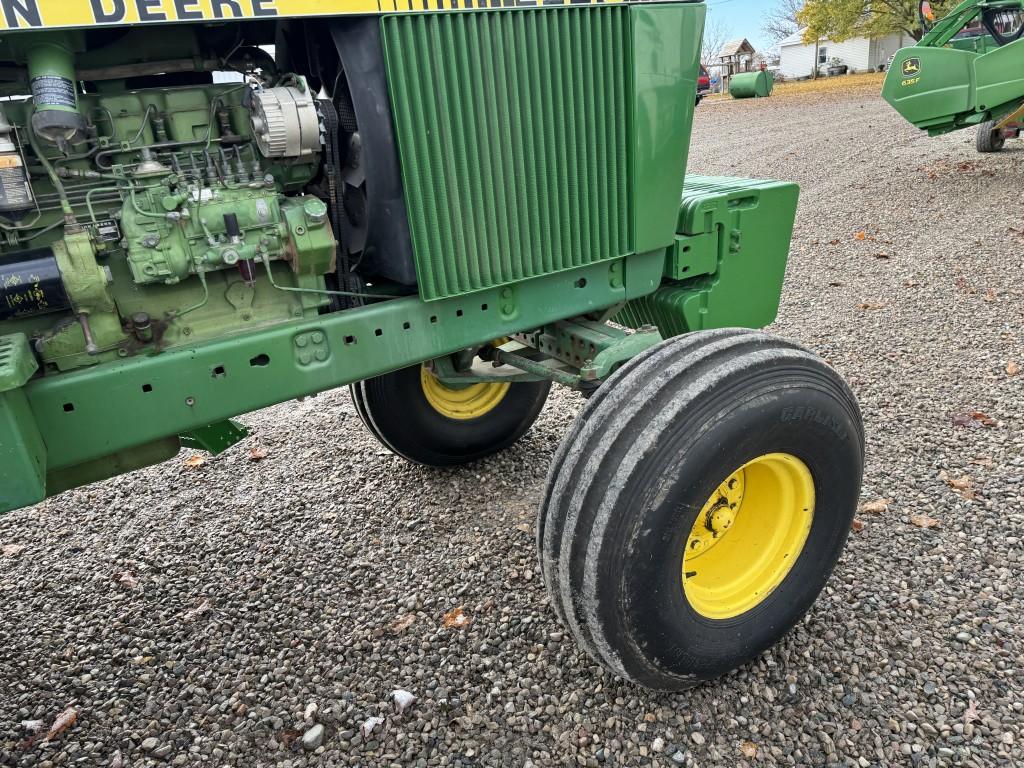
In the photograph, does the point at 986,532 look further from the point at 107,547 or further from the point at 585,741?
the point at 107,547

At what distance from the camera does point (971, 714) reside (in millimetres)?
2127

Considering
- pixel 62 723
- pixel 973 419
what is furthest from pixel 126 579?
pixel 973 419

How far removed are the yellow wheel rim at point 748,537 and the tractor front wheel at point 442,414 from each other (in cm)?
144

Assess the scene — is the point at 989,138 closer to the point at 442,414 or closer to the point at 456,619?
the point at 442,414

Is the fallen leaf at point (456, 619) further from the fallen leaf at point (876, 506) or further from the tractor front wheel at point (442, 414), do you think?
the fallen leaf at point (876, 506)

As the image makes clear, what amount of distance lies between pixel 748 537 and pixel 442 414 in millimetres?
1606

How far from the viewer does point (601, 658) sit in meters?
2.04

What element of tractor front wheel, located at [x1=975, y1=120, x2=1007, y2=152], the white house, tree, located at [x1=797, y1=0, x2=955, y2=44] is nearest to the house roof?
the white house

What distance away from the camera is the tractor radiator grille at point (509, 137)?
6.54ft

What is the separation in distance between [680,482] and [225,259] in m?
1.27

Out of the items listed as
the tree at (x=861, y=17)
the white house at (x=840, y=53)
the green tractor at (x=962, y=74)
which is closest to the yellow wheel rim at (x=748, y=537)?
the green tractor at (x=962, y=74)

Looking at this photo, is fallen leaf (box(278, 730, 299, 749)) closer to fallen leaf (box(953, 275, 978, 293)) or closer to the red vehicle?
the red vehicle

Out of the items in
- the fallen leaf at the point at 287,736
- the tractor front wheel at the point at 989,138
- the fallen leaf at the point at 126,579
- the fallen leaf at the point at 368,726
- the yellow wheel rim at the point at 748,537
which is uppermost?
the yellow wheel rim at the point at 748,537

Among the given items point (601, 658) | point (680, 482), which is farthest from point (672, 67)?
point (601, 658)
